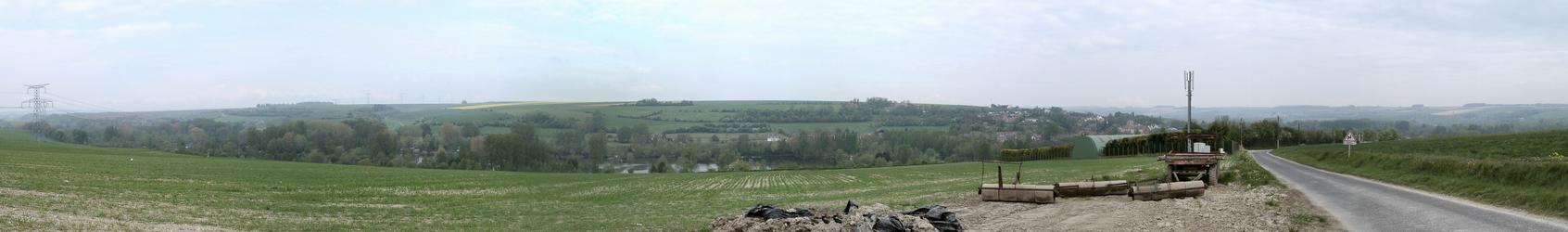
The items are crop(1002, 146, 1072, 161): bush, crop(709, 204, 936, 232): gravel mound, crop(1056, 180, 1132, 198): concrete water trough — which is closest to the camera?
crop(709, 204, 936, 232): gravel mound

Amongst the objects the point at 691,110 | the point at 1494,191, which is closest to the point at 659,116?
the point at 691,110

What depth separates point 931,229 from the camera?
48.1 ft

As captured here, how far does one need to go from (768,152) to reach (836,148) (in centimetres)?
1020

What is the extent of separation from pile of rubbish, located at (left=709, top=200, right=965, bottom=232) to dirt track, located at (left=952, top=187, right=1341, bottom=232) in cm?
125

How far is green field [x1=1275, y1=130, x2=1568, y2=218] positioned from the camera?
16.4m

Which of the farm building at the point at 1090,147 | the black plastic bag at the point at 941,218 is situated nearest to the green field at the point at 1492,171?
the black plastic bag at the point at 941,218

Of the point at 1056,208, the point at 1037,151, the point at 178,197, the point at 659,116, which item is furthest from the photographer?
the point at 659,116

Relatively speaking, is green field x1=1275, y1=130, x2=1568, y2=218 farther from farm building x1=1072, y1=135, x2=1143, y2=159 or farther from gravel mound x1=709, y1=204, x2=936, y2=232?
farm building x1=1072, y1=135, x2=1143, y2=159

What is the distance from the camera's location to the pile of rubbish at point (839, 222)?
14.2m

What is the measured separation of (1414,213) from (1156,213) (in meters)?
4.22

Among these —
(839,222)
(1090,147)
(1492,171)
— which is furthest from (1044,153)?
(839,222)

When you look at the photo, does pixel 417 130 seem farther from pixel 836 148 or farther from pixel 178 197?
pixel 178 197

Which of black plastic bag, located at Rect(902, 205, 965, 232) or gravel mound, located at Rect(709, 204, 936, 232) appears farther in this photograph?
black plastic bag, located at Rect(902, 205, 965, 232)

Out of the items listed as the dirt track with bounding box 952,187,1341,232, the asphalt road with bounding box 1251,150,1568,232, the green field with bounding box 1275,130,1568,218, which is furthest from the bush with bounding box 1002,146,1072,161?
the dirt track with bounding box 952,187,1341,232
